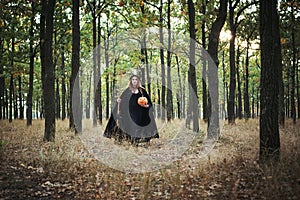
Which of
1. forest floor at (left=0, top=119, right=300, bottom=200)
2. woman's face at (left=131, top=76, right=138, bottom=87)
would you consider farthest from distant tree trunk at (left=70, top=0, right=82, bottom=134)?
forest floor at (left=0, top=119, right=300, bottom=200)

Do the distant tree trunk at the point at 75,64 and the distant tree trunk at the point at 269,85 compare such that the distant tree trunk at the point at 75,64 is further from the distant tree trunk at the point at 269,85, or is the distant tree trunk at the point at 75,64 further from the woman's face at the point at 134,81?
the distant tree trunk at the point at 269,85

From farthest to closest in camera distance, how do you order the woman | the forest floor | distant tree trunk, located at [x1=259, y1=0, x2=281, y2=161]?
the woman → distant tree trunk, located at [x1=259, y1=0, x2=281, y2=161] → the forest floor

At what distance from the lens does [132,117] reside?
11391 mm

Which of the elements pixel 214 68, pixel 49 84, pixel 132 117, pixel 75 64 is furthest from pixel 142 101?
pixel 75 64

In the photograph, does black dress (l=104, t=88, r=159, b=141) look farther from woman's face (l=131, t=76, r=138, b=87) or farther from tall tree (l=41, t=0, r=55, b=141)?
tall tree (l=41, t=0, r=55, b=141)

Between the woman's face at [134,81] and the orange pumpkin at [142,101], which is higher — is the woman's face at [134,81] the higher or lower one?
the higher one

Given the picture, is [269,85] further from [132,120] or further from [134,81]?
[132,120]

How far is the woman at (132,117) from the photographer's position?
1127 centimetres

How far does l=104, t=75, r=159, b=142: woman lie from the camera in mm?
11273

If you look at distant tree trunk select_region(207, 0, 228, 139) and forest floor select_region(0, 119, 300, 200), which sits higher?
distant tree trunk select_region(207, 0, 228, 139)

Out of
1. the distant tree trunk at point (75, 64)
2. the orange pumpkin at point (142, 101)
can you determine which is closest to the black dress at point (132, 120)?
the orange pumpkin at point (142, 101)

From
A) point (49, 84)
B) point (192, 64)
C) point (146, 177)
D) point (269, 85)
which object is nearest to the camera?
point (269, 85)

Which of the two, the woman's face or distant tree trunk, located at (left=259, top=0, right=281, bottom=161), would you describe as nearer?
distant tree trunk, located at (left=259, top=0, right=281, bottom=161)

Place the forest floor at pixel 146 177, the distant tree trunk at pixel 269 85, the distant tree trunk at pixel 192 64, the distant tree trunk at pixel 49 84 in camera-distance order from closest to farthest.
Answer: the forest floor at pixel 146 177 → the distant tree trunk at pixel 269 85 → the distant tree trunk at pixel 49 84 → the distant tree trunk at pixel 192 64
